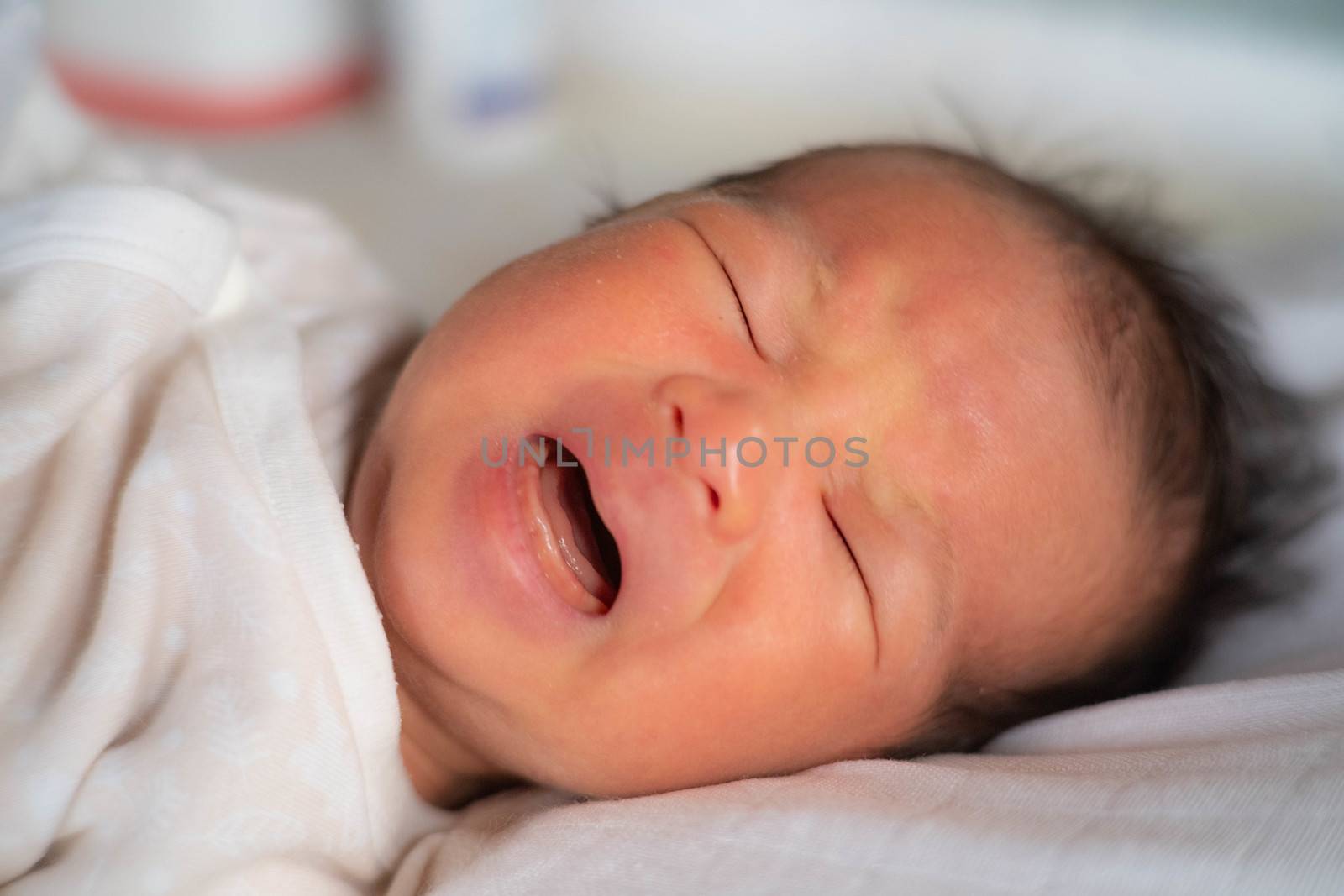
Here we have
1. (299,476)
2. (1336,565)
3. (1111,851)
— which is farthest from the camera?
(1336,565)

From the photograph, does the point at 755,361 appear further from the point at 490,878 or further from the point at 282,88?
the point at 282,88

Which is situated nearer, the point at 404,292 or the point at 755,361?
the point at 755,361

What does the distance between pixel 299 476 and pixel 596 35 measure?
1.08 metres

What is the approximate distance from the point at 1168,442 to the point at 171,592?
664 mm

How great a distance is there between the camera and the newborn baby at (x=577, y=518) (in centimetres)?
68

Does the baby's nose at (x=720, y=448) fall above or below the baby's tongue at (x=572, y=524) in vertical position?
above

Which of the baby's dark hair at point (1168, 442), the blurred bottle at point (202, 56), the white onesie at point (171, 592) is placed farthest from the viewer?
the blurred bottle at point (202, 56)

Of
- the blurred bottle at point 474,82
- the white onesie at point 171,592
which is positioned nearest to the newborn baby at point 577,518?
the white onesie at point 171,592

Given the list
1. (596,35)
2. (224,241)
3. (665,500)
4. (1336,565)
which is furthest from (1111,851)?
(596,35)

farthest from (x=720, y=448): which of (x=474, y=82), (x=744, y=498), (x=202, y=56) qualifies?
(x=202, y=56)

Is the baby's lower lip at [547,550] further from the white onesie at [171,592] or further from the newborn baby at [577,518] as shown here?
the white onesie at [171,592]

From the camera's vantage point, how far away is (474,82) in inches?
60.9

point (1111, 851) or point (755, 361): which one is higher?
point (755, 361)

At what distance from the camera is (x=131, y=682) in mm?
676
